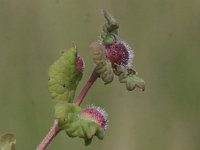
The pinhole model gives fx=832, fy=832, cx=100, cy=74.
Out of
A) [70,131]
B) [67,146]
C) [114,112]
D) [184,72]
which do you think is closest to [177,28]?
[184,72]

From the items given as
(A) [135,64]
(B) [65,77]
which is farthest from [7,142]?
(A) [135,64]

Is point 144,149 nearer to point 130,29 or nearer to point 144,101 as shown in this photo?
point 144,101

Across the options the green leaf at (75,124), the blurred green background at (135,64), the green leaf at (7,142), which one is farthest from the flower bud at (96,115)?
the blurred green background at (135,64)

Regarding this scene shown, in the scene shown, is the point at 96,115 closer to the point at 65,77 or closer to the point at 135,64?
the point at 65,77

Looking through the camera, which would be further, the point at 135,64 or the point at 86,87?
the point at 135,64

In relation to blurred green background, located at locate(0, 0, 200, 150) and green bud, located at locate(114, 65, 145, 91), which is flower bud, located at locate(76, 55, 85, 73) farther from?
blurred green background, located at locate(0, 0, 200, 150)
